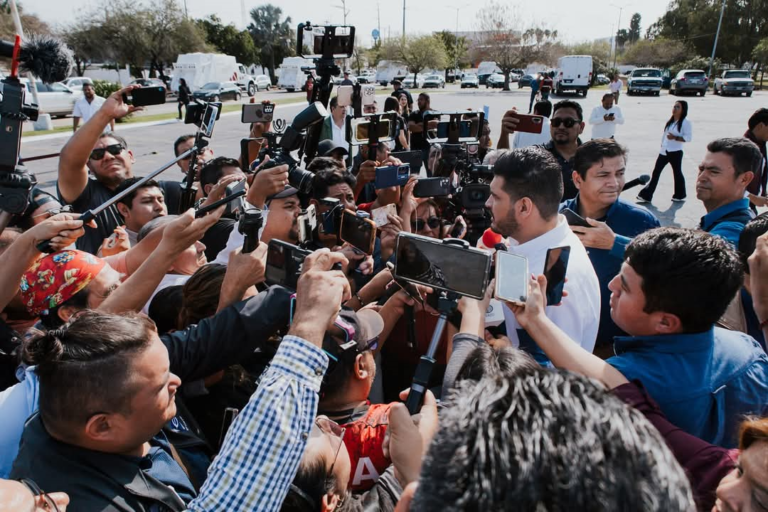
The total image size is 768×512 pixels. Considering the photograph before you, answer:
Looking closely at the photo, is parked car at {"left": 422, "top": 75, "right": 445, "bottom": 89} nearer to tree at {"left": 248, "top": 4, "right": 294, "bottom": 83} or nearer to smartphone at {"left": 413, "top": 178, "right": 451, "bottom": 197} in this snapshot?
tree at {"left": 248, "top": 4, "right": 294, "bottom": 83}

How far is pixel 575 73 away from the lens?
30812 millimetres

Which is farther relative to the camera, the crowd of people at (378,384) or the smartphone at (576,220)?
the smartphone at (576,220)

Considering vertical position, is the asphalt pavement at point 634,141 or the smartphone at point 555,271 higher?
the smartphone at point 555,271

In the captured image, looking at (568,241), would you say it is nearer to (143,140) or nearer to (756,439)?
(756,439)

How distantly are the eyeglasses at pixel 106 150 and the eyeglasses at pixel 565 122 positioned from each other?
3.60 metres

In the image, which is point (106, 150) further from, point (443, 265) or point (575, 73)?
point (575, 73)

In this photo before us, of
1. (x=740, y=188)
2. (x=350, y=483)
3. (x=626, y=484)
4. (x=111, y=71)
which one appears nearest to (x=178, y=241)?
(x=350, y=483)

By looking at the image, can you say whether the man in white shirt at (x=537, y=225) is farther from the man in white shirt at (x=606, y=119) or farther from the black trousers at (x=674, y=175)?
the man in white shirt at (x=606, y=119)

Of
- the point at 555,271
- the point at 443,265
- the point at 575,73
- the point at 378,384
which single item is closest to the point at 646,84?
the point at 575,73

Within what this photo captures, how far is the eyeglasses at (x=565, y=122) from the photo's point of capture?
4539mm

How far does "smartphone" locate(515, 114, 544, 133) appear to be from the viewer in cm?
444

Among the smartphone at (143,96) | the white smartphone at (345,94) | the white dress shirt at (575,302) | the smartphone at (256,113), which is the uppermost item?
the smartphone at (143,96)

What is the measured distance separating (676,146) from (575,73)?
25.9 meters

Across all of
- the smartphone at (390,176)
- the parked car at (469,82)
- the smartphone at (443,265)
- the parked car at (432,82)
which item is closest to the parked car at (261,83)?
the parked car at (432,82)
